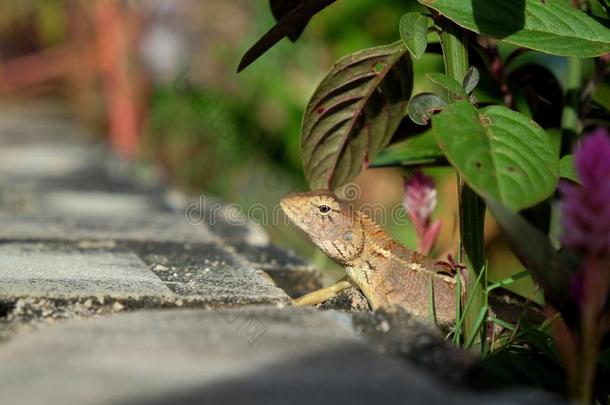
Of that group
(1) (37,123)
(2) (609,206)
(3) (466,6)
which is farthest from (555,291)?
(1) (37,123)

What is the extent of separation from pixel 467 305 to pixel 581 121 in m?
0.77

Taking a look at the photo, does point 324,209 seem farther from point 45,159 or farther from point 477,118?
point 45,159

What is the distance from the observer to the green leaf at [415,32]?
1.76 metres

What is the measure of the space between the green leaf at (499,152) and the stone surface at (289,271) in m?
0.97

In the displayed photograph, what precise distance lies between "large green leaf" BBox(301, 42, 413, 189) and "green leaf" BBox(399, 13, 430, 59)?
0.16 metres

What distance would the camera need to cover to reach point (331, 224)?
238 cm

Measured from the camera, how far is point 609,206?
120 cm

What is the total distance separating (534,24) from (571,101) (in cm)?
51

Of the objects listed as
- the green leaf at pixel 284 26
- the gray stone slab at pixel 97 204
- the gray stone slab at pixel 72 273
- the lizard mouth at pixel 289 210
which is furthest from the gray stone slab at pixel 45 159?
the green leaf at pixel 284 26

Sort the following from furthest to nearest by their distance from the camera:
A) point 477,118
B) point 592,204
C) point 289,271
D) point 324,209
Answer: point 289,271
point 324,209
point 477,118
point 592,204

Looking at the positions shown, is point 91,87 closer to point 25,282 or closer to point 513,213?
point 25,282

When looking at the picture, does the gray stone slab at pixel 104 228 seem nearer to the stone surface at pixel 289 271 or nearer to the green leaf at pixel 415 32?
the stone surface at pixel 289 271

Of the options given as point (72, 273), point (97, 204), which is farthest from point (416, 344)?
point (97, 204)

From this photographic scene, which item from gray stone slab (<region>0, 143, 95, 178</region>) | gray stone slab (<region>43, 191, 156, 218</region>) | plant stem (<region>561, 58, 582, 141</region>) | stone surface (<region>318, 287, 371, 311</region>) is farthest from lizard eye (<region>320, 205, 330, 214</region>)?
gray stone slab (<region>0, 143, 95, 178</region>)
